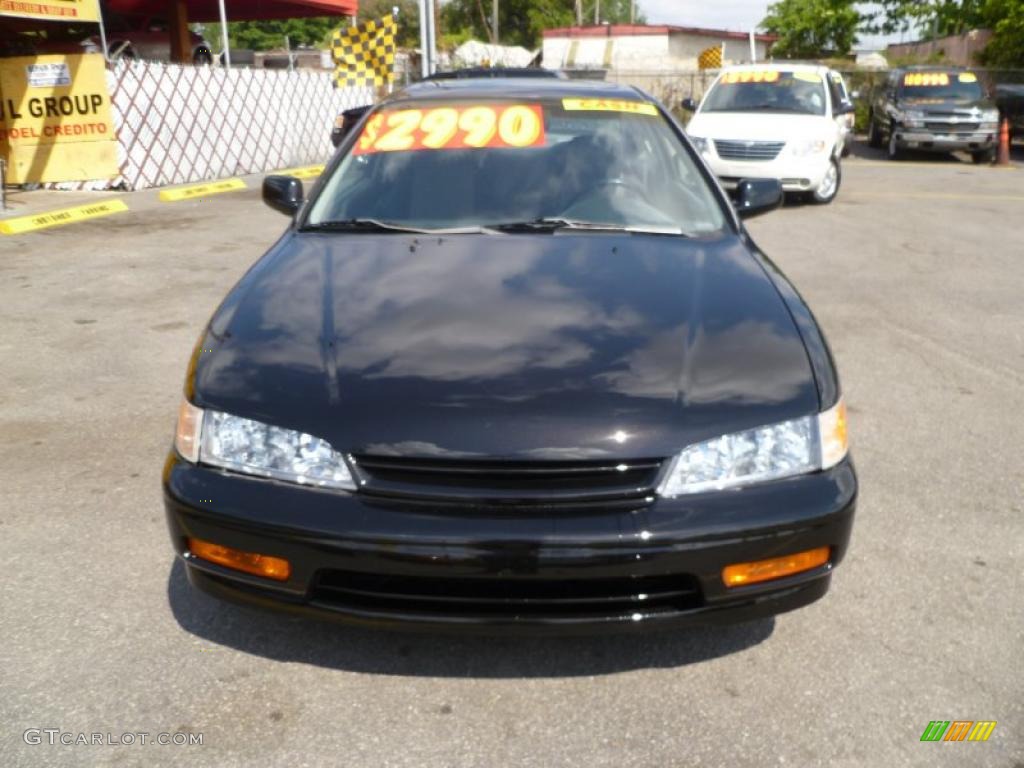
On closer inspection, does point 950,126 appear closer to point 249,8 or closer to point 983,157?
point 983,157

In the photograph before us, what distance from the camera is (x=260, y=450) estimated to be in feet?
7.88

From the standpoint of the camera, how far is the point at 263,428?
2.41 m

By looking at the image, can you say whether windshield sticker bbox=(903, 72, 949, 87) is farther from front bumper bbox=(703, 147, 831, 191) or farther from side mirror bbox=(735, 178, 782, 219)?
side mirror bbox=(735, 178, 782, 219)

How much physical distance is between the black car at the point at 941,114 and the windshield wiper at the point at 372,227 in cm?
1659

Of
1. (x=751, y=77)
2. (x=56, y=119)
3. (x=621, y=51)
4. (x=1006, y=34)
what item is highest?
(x=621, y=51)

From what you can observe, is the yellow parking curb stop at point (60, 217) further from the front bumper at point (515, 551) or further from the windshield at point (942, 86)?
the windshield at point (942, 86)

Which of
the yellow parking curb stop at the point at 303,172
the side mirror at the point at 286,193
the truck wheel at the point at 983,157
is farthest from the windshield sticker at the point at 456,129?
the truck wheel at the point at 983,157

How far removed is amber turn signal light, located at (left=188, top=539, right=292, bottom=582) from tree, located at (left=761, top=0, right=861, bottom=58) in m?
40.4

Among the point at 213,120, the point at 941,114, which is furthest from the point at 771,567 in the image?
the point at 941,114

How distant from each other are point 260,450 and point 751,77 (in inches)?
490

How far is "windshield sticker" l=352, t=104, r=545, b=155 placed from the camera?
3891mm

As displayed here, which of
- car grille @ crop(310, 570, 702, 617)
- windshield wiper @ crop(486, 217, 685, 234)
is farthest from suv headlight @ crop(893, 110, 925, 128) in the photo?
car grille @ crop(310, 570, 702, 617)

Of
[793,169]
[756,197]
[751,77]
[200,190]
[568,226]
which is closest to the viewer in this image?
[568,226]

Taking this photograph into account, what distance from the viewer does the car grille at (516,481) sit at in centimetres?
226
